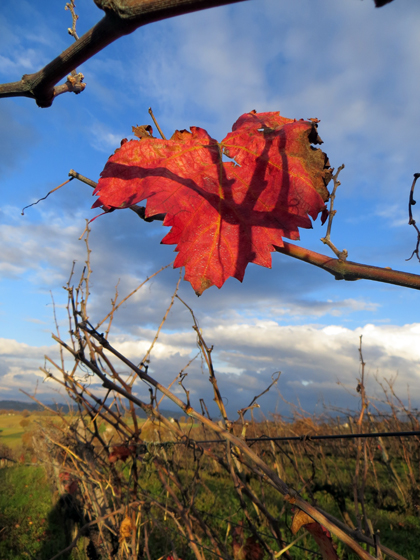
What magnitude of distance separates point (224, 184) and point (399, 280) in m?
0.30

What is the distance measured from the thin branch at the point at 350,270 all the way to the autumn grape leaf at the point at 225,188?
1.1 inches

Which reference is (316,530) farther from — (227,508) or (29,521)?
(29,521)

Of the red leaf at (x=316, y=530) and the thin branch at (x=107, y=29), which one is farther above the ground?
the thin branch at (x=107, y=29)

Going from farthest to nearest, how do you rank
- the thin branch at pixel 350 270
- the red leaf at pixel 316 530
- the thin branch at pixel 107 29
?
the red leaf at pixel 316 530 → the thin branch at pixel 350 270 → the thin branch at pixel 107 29

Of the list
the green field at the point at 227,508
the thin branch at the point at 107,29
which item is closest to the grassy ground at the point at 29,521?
the green field at the point at 227,508

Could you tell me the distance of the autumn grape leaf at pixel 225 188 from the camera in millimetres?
530

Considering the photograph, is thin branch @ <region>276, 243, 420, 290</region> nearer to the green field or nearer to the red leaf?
the red leaf

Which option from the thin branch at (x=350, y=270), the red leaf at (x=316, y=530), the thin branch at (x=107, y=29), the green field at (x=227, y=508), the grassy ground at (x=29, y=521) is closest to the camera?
the thin branch at (x=107, y=29)

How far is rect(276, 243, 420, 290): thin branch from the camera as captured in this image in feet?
1.46

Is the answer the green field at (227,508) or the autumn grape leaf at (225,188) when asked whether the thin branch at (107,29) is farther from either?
the green field at (227,508)

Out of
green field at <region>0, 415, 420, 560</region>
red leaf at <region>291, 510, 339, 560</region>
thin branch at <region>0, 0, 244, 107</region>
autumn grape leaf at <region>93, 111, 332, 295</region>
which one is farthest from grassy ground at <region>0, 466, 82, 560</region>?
thin branch at <region>0, 0, 244, 107</region>

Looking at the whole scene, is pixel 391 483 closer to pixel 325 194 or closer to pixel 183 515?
pixel 183 515

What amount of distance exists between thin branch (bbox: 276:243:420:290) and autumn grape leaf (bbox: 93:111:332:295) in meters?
0.03

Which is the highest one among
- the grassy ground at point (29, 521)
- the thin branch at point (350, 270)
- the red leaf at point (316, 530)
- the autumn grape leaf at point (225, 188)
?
the autumn grape leaf at point (225, 188)
